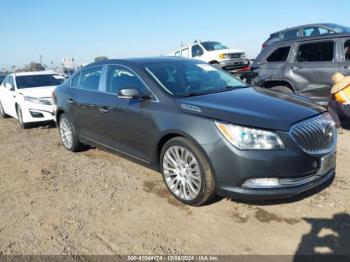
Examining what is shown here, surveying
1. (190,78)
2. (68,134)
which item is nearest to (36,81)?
(68,134)

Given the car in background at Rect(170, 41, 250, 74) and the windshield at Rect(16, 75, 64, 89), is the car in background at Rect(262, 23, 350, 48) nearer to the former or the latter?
the car in background at Rect(170, 41, 250, 74)

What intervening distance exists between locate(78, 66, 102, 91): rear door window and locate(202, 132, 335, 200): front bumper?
262 centimetres

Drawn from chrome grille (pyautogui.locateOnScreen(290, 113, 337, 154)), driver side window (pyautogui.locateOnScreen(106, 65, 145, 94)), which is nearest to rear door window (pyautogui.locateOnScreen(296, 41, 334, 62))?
chrome grille (pyautogui.locateOnScreen(290, 113, 337, 154))

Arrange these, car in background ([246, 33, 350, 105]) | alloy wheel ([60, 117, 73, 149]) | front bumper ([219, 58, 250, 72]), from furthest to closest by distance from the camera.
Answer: front bumper ([219, 58, 250, 72]) → car in background ([246, 33, 350, 105]) → alloy wheel ([60, 117, 73, 149])

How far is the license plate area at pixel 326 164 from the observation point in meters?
3.75

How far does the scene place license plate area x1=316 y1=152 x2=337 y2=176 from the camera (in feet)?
12.3

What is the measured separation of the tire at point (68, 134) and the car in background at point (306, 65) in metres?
4.24

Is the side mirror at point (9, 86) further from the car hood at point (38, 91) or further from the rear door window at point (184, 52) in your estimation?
the rear door window at point (184, 52)

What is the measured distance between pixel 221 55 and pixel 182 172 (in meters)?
13.7

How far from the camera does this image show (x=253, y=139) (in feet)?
11.5

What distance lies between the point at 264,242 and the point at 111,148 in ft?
9.01

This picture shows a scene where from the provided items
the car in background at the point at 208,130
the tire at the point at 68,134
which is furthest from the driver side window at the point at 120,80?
the tire at the point at 68,134

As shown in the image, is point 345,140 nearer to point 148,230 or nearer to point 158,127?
point 158,127

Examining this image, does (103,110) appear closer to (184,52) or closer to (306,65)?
(306,65)
